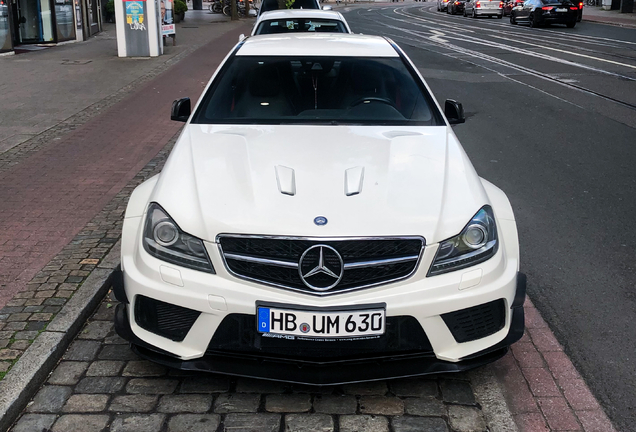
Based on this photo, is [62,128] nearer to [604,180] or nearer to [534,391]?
[604,180]

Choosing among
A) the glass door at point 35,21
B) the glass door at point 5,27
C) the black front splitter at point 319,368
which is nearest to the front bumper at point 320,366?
the black front splitter at point 319,368

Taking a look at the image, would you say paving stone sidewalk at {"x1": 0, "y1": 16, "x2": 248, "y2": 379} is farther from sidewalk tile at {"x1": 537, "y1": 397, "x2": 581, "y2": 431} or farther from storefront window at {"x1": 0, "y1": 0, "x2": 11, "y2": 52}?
storefront window at {"x1": 0, "y1": 0, "x2": 11, "y2": 52}

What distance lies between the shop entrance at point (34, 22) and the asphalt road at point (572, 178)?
11.9m

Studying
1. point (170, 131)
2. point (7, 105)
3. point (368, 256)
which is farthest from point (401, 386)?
point (7, 105)

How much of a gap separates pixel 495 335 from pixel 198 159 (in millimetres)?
1753

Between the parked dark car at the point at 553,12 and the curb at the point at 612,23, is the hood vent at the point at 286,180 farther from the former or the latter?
the curb at the point at 612,23

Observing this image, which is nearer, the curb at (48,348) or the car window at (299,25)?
the curb at (48,348)

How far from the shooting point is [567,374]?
375cm

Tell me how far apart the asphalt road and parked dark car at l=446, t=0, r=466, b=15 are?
107 ft

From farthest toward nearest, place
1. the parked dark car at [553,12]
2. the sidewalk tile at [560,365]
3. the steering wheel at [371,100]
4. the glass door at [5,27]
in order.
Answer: the parked dark car at [553,12] → the glass door at [5,27] → the steering wheel at [371,100] → the sidewalk tile at [560,365]

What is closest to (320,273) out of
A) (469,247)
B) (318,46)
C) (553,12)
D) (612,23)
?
(469,247)

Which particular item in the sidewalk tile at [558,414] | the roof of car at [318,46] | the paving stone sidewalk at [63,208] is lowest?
the paving stone sidewalk at [63,208]

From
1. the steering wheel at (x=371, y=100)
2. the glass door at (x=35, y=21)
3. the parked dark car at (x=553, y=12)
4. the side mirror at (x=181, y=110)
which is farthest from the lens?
the parked dark car at (x=553, y=12)

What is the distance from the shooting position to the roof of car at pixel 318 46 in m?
5.20
